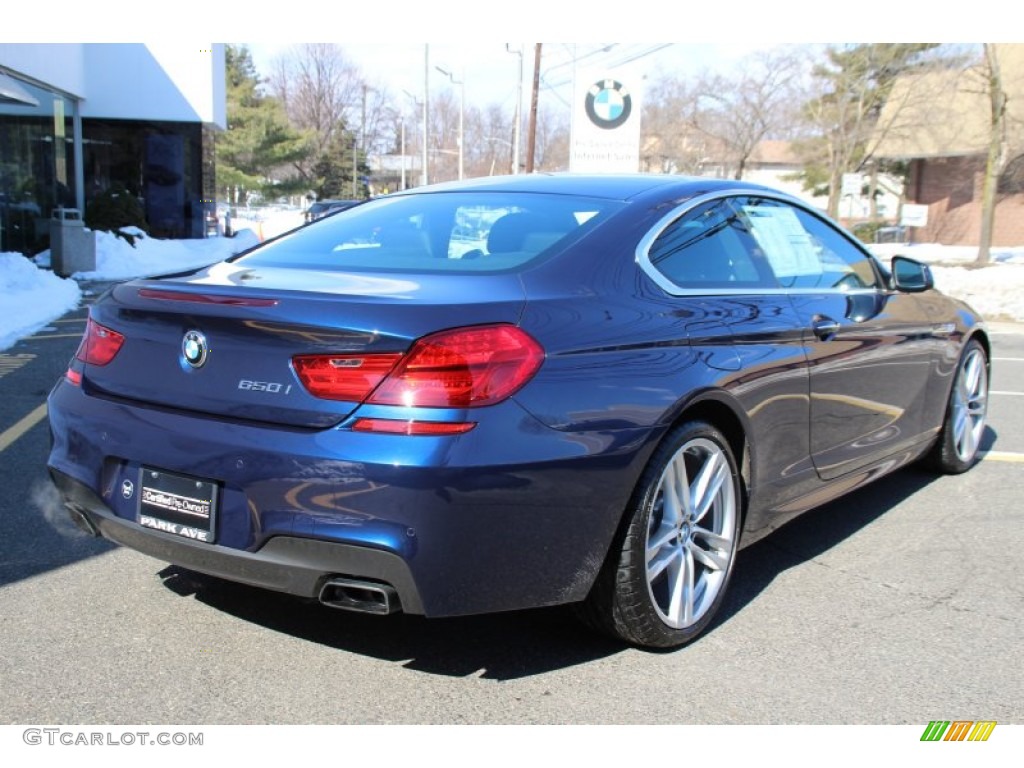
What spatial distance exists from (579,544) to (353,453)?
0.72m

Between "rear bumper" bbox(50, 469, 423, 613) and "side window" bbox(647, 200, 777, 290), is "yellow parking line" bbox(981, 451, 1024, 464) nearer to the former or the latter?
"side window" bbox(647, 200, 777, 290)

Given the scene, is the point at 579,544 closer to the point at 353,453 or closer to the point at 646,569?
the point at 646,569

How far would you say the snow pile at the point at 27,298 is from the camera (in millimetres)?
10166

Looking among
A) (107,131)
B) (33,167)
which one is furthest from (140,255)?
(107,131)

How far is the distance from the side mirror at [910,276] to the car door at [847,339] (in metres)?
0.06

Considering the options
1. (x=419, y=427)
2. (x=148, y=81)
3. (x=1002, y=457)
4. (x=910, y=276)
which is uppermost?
(x=148, y=81)

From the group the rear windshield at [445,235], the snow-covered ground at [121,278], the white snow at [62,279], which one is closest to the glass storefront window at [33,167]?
the white snow at [62,279]

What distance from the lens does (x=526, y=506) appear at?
2.62m

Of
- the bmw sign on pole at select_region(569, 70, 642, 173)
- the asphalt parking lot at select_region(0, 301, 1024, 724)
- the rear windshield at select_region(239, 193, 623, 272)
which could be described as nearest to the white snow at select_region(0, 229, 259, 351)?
the rear windshield at select_region(239, 193, 623, 272)

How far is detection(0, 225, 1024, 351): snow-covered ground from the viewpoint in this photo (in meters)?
11.4

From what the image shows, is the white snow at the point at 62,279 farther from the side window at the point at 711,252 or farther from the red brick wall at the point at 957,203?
the red brick wall at the point at 957,203

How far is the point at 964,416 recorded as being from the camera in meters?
5.46

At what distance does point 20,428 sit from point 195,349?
3755 mm
